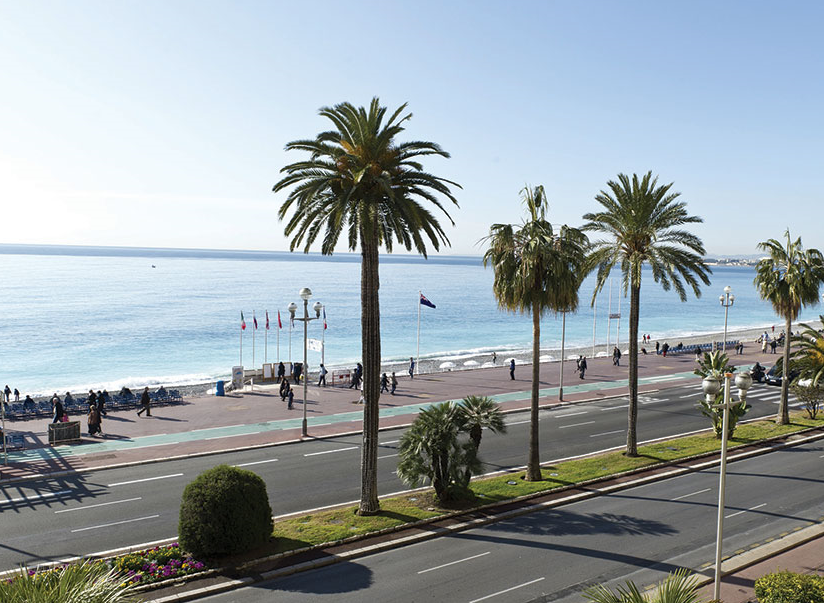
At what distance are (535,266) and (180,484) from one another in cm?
1560

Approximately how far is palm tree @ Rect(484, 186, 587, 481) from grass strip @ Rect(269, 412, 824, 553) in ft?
4.40

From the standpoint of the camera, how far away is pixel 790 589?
1163 cm

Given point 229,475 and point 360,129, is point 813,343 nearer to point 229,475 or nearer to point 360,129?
point 360,129

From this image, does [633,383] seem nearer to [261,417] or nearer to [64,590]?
[261,417]

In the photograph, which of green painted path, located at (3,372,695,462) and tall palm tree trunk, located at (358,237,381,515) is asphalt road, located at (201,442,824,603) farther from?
green painted path, located at (3,372,695,462)

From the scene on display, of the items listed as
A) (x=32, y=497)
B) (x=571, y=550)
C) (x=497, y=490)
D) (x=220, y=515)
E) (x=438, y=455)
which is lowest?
(x=32, y=497)

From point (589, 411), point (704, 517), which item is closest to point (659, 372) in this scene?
point (589, 411)

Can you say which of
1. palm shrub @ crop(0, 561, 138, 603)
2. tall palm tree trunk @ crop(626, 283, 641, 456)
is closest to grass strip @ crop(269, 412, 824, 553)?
tall palm tree trunk @ crop(626, 283, 641, 456)

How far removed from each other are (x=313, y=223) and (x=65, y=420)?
68.4 feet

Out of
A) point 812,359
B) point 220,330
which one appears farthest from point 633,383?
point 220,330

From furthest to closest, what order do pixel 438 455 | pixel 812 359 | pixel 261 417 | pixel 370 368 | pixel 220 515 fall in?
pixel 261 417 < pixel 812 359 < pixel 438 455 < pixel 370 368 < pixel 220 515

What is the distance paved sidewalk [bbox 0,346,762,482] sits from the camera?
27.1 m

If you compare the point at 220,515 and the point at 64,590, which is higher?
the point at 64,590

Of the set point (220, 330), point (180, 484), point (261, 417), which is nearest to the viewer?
point (180, 484)
